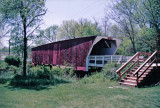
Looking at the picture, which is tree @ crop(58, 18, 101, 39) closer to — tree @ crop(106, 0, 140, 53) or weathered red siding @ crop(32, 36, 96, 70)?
tree @ crop(106, 0, 140, 53)

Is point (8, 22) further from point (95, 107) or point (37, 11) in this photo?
point (95, 107)

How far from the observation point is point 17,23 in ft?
44.3

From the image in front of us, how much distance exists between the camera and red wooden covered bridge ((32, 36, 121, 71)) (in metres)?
15.0

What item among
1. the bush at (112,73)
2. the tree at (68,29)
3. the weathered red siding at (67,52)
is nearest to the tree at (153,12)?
the weathered red siding at (67,52)

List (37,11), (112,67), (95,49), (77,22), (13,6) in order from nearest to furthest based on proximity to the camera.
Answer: (112,67) → (13,6) → (37,11) → (95,49) → (77,22)

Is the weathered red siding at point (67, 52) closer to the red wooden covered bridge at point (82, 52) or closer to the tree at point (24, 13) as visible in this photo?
the red wooden covered bridge at point (82, 52)

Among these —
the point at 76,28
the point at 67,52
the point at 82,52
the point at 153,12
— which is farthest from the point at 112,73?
the point at 76,28

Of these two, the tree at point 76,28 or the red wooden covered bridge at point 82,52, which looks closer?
the red wooden covered bridge at point 82,52

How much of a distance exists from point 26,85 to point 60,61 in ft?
31.5

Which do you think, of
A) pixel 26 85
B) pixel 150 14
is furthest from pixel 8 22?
pixel 150 14

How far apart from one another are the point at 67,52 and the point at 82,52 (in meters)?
2.93

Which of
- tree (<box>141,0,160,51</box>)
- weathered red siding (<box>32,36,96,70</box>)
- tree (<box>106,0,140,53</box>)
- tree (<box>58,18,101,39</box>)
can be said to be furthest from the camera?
tree (<box>58,18,101,39</box>)

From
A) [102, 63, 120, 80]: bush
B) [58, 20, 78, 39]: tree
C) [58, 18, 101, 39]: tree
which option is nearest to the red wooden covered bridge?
[102, 63, 120, 80]: bush

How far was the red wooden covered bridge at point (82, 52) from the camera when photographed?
15.0 metres
